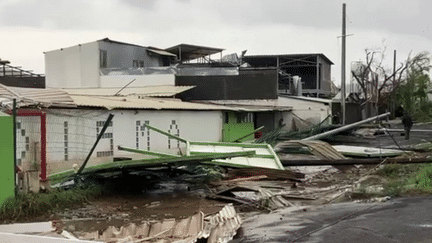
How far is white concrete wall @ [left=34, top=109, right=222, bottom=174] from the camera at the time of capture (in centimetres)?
1175

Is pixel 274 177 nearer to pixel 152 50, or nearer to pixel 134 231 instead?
pixel 134 231

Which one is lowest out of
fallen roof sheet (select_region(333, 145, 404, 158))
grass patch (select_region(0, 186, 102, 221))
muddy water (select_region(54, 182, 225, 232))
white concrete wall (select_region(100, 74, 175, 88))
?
muddy water (select_region(54, 182, 225, 232))

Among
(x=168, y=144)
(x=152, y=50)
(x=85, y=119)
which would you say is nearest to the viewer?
(x=85, y=119)

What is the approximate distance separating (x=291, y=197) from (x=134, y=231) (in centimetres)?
450

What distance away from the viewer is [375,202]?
874 cm

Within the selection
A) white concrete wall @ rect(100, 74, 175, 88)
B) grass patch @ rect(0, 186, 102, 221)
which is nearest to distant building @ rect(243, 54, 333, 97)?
white concrete wall @ rect(100, 74, 175, 88)

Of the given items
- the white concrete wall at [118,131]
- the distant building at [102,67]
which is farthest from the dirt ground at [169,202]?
the distant building at [102,67]

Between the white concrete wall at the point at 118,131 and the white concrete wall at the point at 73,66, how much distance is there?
11.0 metres

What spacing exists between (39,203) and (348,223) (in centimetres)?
556

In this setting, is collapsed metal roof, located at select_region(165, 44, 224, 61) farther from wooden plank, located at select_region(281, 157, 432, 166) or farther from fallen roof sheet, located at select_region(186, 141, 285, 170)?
wooden plank, located at select_region(281, 157, 432, 166)

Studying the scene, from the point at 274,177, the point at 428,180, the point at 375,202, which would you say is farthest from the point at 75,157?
the point at 428,180

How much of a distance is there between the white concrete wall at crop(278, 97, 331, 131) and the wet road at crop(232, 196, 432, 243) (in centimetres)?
2010

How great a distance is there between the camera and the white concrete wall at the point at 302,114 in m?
28.7

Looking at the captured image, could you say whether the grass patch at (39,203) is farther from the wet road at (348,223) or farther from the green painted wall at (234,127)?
the green painted wall at (234,127)
